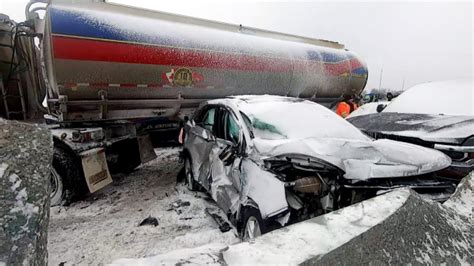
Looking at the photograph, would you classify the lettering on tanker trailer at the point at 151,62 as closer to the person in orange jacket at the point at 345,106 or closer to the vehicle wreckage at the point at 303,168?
the person in orange jacket at the point at 345,106

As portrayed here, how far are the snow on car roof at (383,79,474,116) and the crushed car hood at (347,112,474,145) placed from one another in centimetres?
44

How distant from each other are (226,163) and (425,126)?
2592 millimetres

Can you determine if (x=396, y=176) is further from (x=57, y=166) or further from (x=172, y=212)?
(x=57, y=166)

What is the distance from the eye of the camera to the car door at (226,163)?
3322mm

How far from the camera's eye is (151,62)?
5312 millimetres

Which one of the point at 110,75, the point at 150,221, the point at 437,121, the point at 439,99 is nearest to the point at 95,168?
the point at 150,221

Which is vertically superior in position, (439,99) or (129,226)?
(439,99)

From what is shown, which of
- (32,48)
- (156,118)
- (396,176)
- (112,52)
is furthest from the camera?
(156,118)

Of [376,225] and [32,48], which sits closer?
[376,225]

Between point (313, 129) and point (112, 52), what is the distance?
3.59m

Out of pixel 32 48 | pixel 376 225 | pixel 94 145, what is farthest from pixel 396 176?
pixel 32 48

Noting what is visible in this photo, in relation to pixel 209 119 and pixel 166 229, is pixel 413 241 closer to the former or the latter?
pixel 166 229

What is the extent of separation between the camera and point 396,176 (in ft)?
8.59

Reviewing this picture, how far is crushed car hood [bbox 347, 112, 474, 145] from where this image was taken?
338cm
